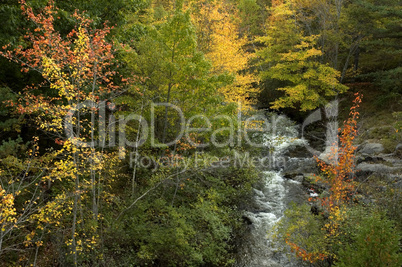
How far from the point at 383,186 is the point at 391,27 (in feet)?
40.4

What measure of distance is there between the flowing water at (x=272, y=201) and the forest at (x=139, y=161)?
1.05ft

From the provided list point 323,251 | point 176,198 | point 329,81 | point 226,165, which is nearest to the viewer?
point 323,251

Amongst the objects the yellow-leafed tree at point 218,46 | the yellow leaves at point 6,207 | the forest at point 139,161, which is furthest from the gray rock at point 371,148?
the yellow leaves at point 6,207

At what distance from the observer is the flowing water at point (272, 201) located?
9.14 m

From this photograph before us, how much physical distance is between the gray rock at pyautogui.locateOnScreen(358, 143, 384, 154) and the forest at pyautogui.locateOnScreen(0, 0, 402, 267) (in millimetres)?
104

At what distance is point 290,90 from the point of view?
19.0 metres

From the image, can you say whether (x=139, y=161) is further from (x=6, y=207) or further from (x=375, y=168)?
(x=375, y=168)

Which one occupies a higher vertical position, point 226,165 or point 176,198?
point 226,165

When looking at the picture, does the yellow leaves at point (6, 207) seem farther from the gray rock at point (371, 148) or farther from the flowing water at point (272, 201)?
the gray rock at point (371, 148)

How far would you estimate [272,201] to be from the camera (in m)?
12.6

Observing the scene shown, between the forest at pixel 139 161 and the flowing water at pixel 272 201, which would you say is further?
the flowing water at pixel 272 201

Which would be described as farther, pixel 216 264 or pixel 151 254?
pixel 216 264

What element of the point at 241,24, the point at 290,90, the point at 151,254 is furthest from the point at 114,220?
the point at 241,24

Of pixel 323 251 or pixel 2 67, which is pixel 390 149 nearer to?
pixel 323 251
